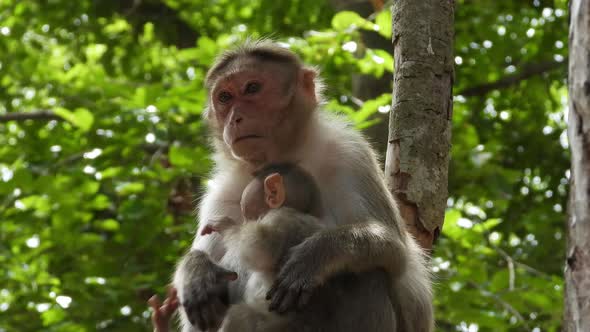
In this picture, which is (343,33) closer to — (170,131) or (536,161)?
(170,131)

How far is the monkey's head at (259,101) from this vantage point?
15.5ft

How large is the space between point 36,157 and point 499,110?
641 centimetres

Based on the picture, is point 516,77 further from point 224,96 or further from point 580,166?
point 580,166

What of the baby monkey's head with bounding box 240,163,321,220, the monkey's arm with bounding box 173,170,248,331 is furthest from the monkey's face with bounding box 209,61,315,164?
the monkey's arm with bounding box 173,170,248,331

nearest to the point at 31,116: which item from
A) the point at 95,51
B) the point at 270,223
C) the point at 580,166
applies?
the point at 95,51

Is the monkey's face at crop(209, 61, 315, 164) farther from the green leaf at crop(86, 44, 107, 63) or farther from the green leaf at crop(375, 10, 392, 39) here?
the green leaf at crop(86, 44, 107, 63)

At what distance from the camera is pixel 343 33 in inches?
262

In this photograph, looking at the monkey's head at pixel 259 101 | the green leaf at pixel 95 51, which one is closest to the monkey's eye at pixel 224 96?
the monkey's head at pixel 259 101

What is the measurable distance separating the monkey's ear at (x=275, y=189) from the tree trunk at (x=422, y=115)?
81 cm

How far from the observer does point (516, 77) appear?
10117 mm

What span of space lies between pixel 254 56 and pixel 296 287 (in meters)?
1.76

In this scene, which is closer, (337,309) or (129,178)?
(337,309)

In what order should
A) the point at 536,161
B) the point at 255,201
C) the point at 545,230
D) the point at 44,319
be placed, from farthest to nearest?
the point at 536,161 < the point at 545,230 < the point at 44,319 < the point at 255,201

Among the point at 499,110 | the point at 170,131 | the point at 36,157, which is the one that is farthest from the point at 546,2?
the point at 36,157
